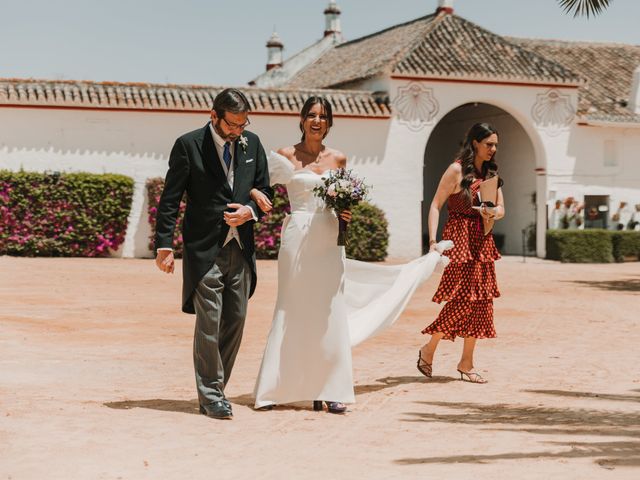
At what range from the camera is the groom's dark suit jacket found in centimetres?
682

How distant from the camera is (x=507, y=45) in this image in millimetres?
28531

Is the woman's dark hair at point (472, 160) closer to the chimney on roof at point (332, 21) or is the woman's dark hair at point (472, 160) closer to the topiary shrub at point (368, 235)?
the topiary shrub at point (368, 235)

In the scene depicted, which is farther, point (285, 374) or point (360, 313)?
point (360, 313)

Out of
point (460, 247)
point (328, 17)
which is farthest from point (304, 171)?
point (328, 17)

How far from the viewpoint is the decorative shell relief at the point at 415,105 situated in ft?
87.5

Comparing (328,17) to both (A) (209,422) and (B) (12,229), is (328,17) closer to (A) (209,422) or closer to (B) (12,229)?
(B) (12,229)

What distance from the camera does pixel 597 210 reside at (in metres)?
28.7

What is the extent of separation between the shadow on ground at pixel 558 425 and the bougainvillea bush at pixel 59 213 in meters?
17.4

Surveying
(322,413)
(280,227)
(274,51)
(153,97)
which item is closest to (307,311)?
(322,413)

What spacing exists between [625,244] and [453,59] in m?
6.71

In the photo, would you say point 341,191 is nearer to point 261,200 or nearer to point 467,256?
point 261,200

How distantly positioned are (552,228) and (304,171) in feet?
70.9

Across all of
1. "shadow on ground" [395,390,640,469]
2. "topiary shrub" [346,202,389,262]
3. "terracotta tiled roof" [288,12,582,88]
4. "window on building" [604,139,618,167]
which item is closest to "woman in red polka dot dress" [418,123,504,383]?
"shadow on ground" [395,390,640,469]

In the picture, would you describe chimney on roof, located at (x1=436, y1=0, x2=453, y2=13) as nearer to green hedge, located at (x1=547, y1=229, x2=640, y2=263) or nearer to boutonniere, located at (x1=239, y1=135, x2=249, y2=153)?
green hedge, located at (x1=547, y1=229, x2=640, y2=263)
